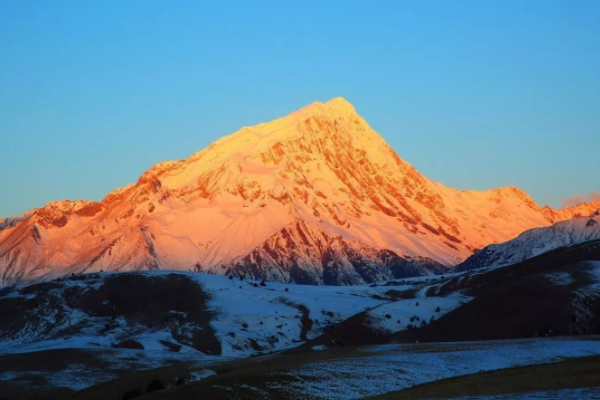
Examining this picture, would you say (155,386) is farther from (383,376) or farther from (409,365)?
(409,365)

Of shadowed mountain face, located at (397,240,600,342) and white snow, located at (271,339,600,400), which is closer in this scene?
white snow, located at (271,339,600,400)

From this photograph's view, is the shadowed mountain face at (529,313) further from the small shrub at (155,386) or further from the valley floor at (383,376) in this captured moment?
the small shrub at (155,386)

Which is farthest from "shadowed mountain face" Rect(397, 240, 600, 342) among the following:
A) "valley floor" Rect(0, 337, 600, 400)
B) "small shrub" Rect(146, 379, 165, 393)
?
"small shrub" Rect(146, 379, 165, 393)

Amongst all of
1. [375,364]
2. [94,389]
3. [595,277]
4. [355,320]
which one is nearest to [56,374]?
[94,389]

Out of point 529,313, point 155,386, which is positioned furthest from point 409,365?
point 529,313

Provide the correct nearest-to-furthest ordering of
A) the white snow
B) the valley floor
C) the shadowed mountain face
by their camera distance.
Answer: the valley floor, the white snow, the shadowed mountain face

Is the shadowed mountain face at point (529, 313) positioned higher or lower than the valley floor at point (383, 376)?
higher

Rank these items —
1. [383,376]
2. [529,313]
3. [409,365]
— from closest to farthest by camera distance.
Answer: [383,376]
[409,365]
[529,313]

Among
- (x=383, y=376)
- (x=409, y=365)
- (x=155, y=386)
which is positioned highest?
(x=409, y=365)

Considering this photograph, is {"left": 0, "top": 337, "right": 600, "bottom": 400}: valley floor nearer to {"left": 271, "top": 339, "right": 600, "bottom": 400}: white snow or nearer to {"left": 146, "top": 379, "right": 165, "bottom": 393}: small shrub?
{"left": 271, "top": 339, "right": 600, "bottom": 400}: white snow

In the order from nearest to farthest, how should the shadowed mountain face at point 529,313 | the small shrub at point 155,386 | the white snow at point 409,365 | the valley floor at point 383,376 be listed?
the valley floor at point 383,376 → the white snow at point 409,365 → the small shrub at point 155,386 → the shadowed mountain face at point 529,313

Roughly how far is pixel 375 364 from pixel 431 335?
218 ft

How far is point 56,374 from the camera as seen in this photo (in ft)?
411

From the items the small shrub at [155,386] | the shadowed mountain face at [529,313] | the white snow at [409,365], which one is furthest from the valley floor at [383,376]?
the shadowed mountain face at [529,313]
